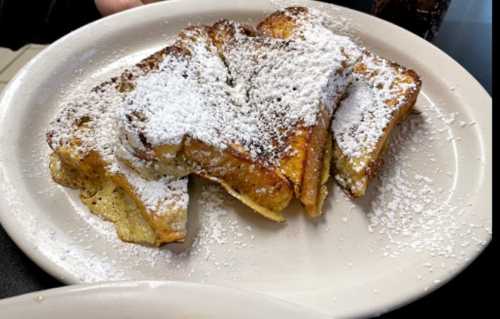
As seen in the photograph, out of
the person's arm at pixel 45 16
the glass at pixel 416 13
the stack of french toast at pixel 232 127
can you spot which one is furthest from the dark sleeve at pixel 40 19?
the glass at pixel 416 13

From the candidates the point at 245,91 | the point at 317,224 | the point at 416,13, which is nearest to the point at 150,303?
the point at 317,224

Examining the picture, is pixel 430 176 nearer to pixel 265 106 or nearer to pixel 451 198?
pixel 451 198

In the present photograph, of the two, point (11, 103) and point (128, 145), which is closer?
point (128, 145)

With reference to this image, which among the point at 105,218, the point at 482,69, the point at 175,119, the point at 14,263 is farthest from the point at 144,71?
the point at 482,69

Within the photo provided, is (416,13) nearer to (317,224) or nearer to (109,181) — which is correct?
(317,224)

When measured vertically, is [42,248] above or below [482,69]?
below

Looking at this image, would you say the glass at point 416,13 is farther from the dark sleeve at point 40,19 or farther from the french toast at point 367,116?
the dark sleeve at point 40,19
